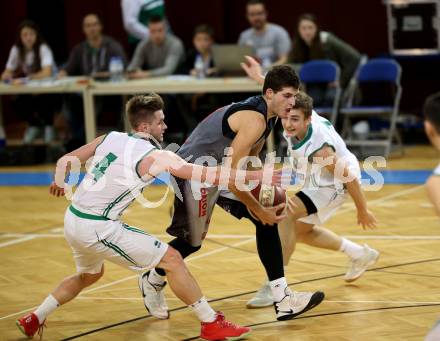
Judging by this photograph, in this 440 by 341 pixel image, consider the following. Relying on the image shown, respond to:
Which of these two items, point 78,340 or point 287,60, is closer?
point 78,340

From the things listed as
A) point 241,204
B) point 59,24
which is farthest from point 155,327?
point 59,24

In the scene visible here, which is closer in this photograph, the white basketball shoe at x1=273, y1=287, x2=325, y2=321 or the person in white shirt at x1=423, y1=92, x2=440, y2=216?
the person in white shirt at x1=423, y1=92, x2=440, y2=216

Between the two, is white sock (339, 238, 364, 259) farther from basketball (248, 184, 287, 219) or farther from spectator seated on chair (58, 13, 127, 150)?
spectator seated on chair (58, 13, 127, 150)

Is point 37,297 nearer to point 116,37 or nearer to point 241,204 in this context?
point 241,204

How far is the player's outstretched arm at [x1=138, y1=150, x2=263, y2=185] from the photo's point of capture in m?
4.98

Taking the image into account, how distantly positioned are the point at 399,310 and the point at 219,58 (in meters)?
6.62

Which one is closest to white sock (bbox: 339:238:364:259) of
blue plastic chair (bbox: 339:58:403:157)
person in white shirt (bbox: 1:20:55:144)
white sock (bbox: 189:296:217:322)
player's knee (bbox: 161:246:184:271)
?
white sock (bbox: 189:296:217:322)

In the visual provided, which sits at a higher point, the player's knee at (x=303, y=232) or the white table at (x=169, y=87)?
the white table at (x=169, y=87)

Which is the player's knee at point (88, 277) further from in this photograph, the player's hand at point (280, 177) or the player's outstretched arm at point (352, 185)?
the player's outstretched arm at point (352, 185)

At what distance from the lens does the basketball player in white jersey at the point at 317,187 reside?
600 cm

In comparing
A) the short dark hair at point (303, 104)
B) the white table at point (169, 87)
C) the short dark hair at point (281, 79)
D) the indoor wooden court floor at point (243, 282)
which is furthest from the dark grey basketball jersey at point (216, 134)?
the white table at point (169, 87)

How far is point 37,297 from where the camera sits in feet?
21.1

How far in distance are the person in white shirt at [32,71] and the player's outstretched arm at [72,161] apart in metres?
7.20

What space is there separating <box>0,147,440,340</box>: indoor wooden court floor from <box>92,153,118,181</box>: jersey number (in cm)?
97
